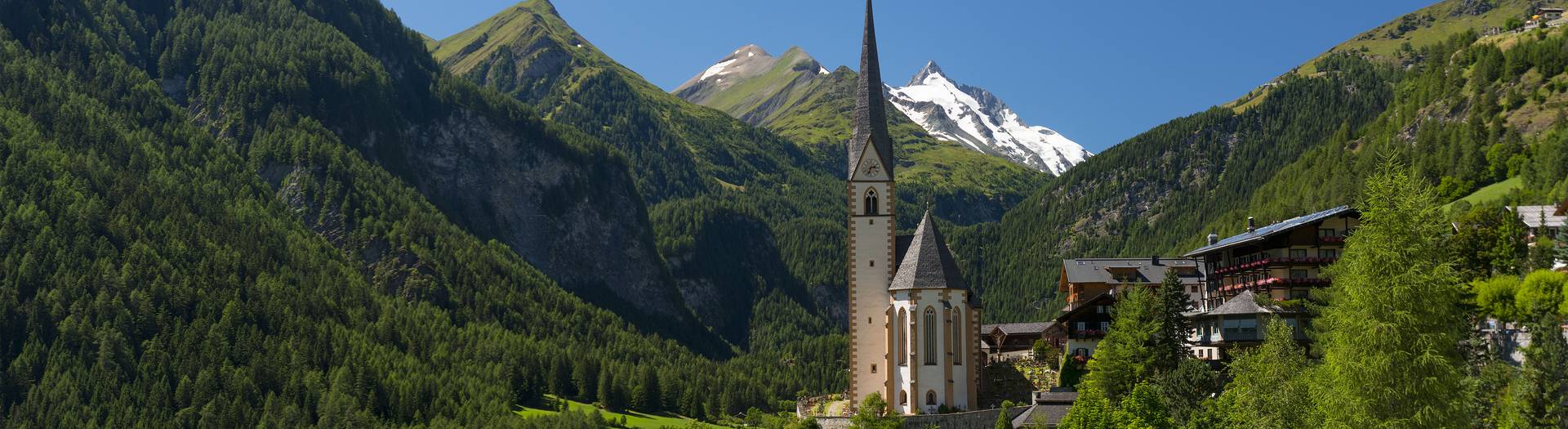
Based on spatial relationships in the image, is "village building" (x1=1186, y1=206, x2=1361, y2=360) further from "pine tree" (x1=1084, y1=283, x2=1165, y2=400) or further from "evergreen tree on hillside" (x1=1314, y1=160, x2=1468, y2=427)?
"evergreen tree on hillside" (x1=1314, y1=160, x2=1468, y2=427)

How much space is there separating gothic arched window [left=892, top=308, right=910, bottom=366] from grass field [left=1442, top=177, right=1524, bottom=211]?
214ft

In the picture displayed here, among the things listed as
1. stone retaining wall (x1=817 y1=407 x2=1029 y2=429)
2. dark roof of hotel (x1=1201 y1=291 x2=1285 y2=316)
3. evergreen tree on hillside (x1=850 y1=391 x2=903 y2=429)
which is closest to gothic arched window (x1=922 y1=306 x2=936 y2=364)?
stone retaining wall (x1=817 y1=407 x2=1029 y2=429)

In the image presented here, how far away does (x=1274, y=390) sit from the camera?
6269 centimetres

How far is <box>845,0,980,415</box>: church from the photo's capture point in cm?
10306

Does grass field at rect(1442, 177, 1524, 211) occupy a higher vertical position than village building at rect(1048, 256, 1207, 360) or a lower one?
higher

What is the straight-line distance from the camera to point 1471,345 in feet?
223

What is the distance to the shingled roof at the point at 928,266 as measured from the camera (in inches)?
4109

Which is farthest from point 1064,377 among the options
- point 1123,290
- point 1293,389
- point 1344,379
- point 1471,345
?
point 1344,379

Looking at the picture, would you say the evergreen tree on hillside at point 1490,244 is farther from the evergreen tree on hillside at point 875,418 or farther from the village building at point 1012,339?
the village building at point 1012,339

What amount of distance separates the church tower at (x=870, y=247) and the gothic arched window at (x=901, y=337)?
0.68 m

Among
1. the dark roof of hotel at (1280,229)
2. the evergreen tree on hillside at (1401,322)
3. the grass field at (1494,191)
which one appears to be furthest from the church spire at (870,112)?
the evergreen tree on hillside at (1401,322)

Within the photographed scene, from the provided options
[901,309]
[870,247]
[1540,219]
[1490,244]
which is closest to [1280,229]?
[1490,244]

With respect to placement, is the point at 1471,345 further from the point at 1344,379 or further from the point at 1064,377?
the point at 1064,377

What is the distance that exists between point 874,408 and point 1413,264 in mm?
58001
